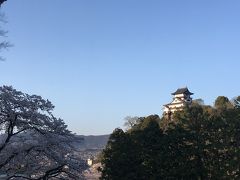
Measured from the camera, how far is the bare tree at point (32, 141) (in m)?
15.5

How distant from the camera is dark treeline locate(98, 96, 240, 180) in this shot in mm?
24234

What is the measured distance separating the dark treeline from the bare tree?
27.9ft

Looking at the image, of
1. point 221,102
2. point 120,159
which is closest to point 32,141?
point 120,159

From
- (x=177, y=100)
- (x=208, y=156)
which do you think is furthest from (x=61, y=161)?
(x=177, y=100)

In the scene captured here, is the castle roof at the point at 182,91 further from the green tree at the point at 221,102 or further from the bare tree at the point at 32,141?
the bare tree at the point at 32,141

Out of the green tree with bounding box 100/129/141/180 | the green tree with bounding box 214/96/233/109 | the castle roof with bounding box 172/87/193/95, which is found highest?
the castle roof with bounding box 172/87/193/95

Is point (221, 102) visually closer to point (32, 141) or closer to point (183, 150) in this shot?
point (183, 150)

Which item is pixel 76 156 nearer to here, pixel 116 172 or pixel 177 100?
pixel 116 172

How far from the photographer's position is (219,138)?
976 inches

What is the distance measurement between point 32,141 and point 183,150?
11219 mm

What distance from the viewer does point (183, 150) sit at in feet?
81.3

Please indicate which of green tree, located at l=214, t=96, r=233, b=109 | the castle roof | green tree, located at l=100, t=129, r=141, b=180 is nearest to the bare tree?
green tree, located at l=100, t=129, r=141, b=180

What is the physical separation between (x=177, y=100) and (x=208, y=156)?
53.1m

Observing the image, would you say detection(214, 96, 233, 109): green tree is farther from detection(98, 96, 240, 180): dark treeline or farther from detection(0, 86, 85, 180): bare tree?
detection(0, 86, 85, 180): bare tree
